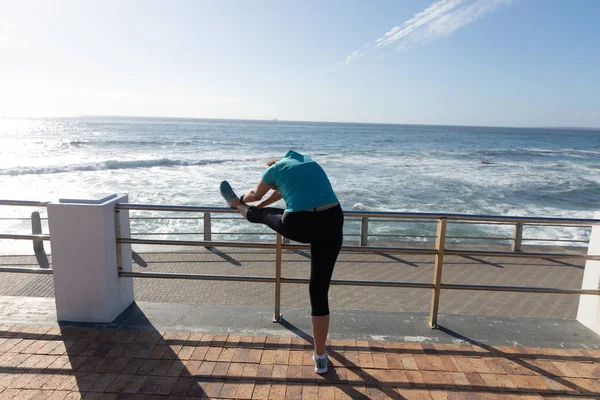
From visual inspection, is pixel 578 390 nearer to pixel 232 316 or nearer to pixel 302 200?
pixel 302 200

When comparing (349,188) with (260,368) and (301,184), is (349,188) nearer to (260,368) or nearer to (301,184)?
(260,368)

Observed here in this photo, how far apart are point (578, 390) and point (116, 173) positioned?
29.6 m

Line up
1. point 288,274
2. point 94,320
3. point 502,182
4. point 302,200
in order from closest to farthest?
point 302,200, point 94,320, point 288,274, point 502,182

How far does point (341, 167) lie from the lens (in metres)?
33.8

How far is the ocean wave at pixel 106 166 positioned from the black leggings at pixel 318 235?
30.6m

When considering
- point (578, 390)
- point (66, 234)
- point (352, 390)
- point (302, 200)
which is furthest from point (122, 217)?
point (578, 390)

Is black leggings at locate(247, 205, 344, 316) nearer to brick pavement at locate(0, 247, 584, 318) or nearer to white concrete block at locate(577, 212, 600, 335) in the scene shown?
white concrete block at locate(577, 212, 600, 335)

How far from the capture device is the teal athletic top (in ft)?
9.45

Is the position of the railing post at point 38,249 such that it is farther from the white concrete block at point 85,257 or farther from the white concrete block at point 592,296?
the white concrete block at point 592,296

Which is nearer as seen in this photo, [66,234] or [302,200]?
[302,200]

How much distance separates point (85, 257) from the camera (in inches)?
145

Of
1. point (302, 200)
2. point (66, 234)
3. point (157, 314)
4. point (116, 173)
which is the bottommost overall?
point (116, 173)

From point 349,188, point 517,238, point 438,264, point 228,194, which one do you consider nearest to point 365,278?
point 438,264

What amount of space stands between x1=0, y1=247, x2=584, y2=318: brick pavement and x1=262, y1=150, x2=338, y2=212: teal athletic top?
3.77 meters
